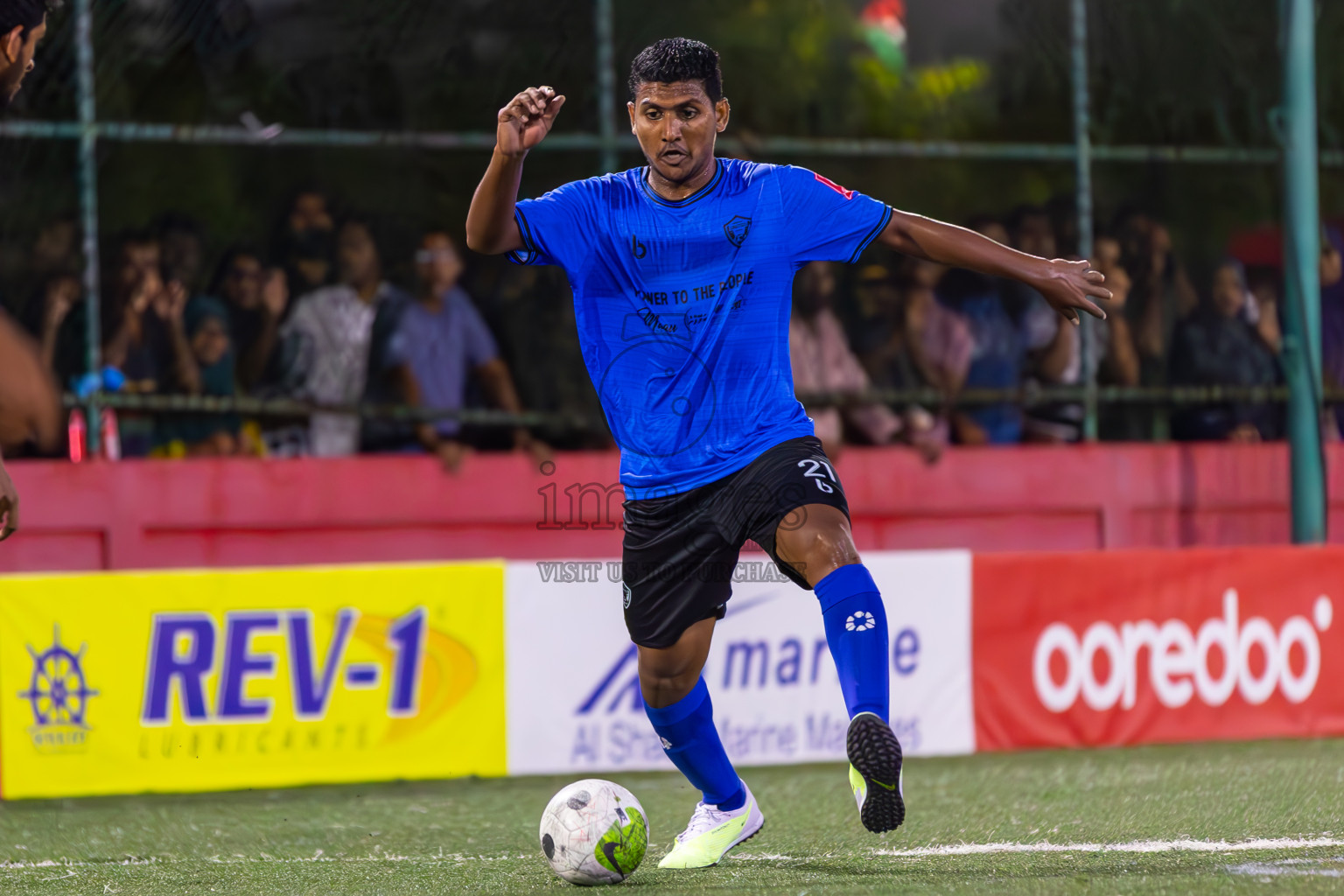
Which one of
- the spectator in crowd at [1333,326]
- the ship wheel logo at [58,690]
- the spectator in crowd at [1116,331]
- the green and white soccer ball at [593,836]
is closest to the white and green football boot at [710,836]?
the green and white soccer ball at [593,836]

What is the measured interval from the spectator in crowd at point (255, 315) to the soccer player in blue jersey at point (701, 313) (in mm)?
4461

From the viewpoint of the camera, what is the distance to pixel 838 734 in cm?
809

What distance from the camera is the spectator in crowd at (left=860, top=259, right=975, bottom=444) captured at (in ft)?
32.5

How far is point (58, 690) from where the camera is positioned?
7.45m

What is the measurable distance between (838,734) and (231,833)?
118 inches

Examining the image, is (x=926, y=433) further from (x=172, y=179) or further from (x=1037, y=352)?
(x=172, y=179)

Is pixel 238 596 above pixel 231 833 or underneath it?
above

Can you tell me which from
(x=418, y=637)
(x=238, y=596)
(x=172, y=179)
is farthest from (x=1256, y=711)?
(x=172, y=179)

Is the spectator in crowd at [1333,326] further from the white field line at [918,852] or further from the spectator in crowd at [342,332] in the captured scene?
the white field line at [918,852]

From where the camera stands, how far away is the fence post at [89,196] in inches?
349

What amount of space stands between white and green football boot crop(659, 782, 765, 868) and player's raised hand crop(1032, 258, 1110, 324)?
173 centimetres

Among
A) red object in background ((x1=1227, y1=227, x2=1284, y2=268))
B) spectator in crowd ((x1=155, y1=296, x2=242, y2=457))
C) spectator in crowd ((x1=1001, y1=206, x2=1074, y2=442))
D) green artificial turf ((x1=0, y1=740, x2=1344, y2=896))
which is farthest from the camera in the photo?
red object in background ((x1=1227, y1=227, x2=1284, y2=268))

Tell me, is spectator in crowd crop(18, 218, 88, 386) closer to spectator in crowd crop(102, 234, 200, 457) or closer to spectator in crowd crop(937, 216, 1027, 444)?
spectator in crowd crop(102, 234, 200, 457)

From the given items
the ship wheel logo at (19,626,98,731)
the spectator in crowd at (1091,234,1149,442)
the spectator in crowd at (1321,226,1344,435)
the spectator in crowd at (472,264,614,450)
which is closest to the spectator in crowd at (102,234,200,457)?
the spectator in crowd at (472,264,614,450)
